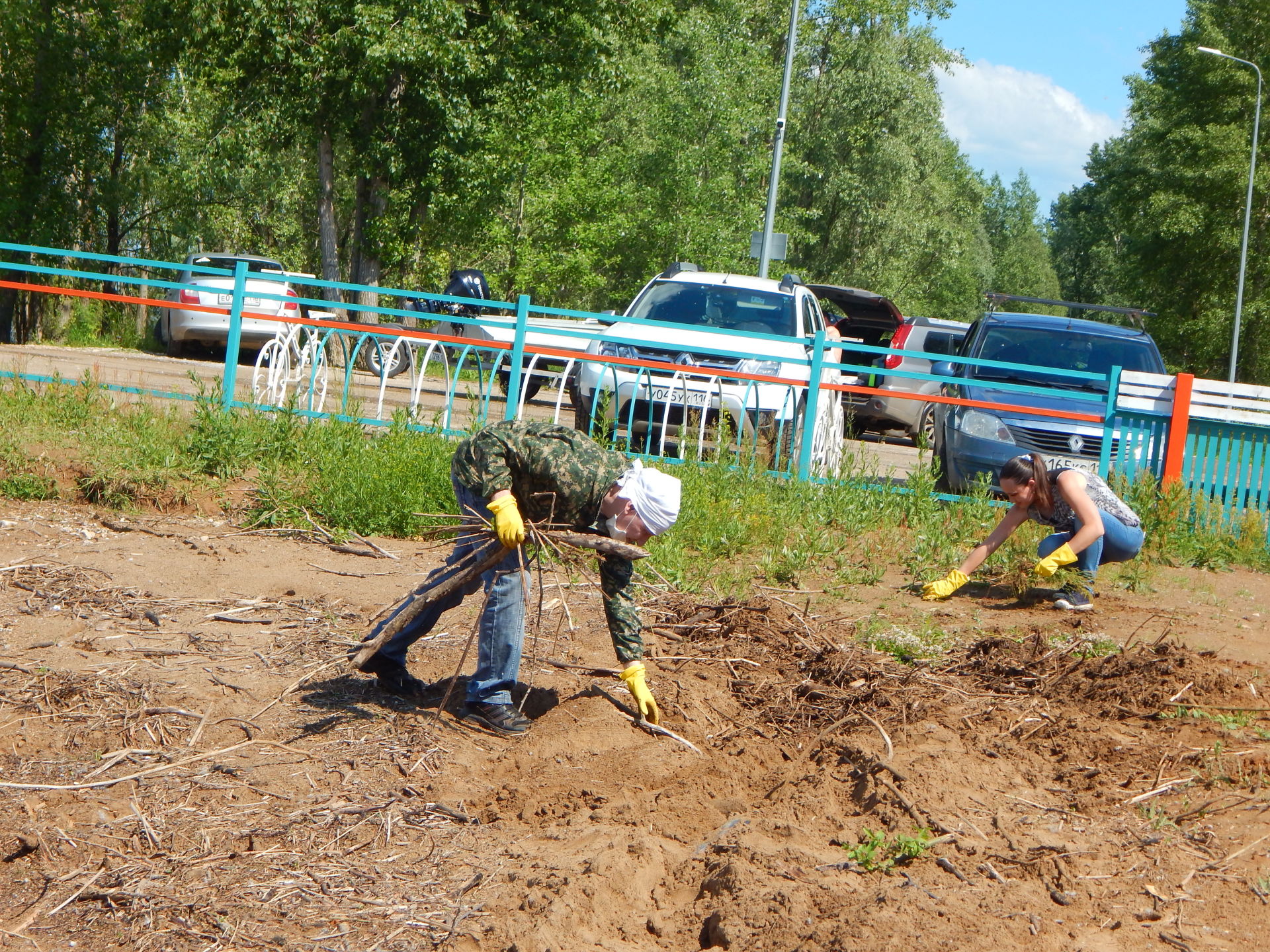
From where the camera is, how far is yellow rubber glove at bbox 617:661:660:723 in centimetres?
472

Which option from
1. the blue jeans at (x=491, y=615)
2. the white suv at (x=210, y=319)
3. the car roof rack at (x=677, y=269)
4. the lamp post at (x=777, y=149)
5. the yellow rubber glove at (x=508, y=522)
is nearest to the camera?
the yellow rubber glove at (x=508, y=522)

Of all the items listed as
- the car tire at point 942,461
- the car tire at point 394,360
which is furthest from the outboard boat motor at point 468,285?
the car tire at point 942,461

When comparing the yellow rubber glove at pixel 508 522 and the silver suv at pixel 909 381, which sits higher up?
the silver suv at pixel 909 381

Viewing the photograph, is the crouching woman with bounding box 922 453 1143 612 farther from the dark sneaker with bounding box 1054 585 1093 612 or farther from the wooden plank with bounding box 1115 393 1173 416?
the wooden plank with bounding box 1115 393 1173 416

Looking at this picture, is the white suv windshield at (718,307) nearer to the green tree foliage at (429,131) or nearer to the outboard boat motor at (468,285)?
the outboard boat motor at (468,285)

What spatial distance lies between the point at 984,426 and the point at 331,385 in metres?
5.97

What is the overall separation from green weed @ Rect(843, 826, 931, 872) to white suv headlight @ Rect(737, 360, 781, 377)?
665cm

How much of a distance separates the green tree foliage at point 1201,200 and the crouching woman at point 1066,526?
2830cm

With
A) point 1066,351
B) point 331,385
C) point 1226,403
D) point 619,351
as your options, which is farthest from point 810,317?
point 331,385

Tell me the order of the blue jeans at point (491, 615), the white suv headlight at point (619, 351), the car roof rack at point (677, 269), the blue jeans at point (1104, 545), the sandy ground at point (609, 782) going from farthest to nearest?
the car roof rack at point (677, 269), the white suv headlight at point (619, 351), the blue jeans at point (1104, 545), the blue jeans at point (491, 615), the sandy ground at point (609, 782)

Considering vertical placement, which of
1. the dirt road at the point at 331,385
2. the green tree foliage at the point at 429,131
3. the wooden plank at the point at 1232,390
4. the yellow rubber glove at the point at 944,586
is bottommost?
the yellow rubber glove at the point at 944,586

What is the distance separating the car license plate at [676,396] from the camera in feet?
31.5

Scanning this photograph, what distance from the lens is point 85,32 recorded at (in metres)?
20.4

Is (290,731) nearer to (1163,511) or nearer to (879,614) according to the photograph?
(879,614)
